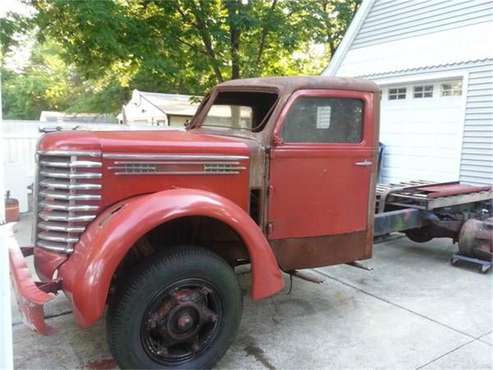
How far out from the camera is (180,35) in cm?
999

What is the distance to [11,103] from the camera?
33125 mm

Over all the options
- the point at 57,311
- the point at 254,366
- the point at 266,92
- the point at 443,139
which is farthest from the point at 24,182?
the point at 443,139

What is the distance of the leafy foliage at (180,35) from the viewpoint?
26.4 feet

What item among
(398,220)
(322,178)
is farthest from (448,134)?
(322,178)

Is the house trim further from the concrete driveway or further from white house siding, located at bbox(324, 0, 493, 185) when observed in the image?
the concrete driveway

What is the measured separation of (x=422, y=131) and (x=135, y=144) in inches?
272

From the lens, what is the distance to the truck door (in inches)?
134

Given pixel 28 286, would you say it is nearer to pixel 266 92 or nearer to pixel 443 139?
pixel 266 92

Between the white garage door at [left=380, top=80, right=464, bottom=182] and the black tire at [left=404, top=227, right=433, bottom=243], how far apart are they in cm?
243

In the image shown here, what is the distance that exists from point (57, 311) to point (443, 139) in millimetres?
7031

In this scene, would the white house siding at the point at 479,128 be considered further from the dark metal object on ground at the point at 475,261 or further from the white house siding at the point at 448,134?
the dark metal object on ground at the point at 475,261

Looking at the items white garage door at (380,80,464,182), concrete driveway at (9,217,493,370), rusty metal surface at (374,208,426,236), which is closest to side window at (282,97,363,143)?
rusty metal surface at (374,208,426,236)

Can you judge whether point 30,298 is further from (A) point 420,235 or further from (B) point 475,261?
(A) point 420,235

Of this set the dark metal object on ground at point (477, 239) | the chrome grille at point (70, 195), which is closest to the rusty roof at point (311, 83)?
the chrome grille at point (70, 195)
